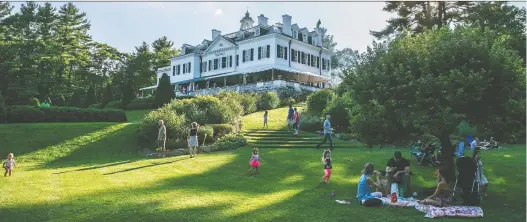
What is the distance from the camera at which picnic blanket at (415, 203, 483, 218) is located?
10.4 m

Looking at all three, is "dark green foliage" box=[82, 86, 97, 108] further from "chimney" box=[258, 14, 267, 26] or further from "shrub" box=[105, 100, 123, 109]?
"chimney" box=[258, 14, 267, 26]

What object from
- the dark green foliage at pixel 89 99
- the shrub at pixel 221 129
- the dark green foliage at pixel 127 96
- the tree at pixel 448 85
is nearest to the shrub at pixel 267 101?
the dark green foliage at pixel 127 96

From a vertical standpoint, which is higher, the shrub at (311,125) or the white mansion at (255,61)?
the white mansion at (255,61)

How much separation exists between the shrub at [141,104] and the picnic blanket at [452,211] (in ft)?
114

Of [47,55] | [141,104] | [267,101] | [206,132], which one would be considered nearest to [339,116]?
[206,132]

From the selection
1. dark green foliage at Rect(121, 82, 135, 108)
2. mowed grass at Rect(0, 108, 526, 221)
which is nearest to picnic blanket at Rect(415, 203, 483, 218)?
mowed grass at Rect(0, 108, 526, 221)

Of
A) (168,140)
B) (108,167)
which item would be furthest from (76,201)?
(168,140)

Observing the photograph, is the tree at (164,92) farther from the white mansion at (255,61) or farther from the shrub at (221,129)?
the shrub at (221,129)

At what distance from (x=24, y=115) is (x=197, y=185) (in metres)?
18.9

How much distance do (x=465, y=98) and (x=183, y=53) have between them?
53.1 m

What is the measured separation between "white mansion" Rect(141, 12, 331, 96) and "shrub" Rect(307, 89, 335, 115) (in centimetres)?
1013

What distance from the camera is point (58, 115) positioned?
93.7 feet

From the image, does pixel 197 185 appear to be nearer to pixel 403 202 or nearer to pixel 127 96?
pixel 403 202

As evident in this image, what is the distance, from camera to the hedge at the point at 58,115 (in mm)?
26922
